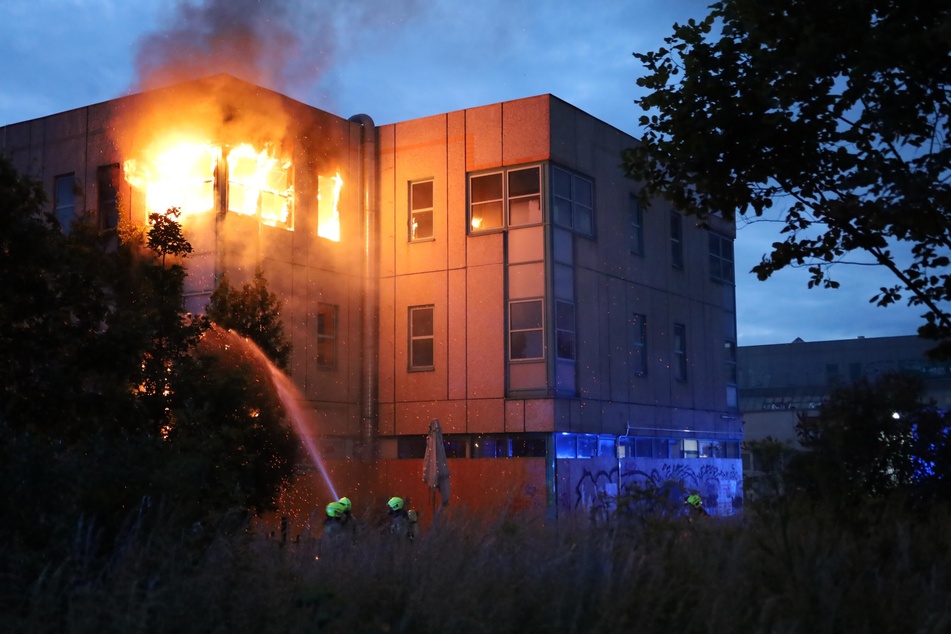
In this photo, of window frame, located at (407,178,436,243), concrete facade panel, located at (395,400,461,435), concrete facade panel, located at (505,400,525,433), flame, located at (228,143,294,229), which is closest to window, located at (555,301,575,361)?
concrete facade panel, located at (505,400,525,433)

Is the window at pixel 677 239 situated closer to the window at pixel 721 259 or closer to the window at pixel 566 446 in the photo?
the window at pixel 721 259

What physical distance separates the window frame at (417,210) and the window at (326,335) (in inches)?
109

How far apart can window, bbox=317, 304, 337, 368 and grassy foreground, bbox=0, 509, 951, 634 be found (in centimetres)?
1828

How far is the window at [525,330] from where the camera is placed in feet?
89.1

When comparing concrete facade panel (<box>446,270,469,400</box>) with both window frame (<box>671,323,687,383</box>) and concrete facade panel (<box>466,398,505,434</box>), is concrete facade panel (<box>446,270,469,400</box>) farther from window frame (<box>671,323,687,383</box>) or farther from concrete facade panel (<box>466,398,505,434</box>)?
window frame (<box>671,323,687,383</box>)

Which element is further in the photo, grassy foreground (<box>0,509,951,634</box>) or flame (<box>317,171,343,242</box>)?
flame (<box>317,171,343,242</box>)

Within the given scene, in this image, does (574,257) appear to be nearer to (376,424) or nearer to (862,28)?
(376,424)

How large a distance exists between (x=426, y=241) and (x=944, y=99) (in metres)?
18.5

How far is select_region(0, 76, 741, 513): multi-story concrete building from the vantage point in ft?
84.8

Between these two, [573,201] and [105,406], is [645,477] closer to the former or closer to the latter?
[573,201]

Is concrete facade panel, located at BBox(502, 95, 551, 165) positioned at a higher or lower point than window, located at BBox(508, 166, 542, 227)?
higher

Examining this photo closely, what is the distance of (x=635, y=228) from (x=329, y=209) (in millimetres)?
8309

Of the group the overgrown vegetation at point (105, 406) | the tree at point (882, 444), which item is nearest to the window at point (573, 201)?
the overgrown vegetation at point (105, 406)

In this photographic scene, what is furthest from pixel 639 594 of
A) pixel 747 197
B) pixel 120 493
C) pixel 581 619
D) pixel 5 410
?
pixel 5 410
